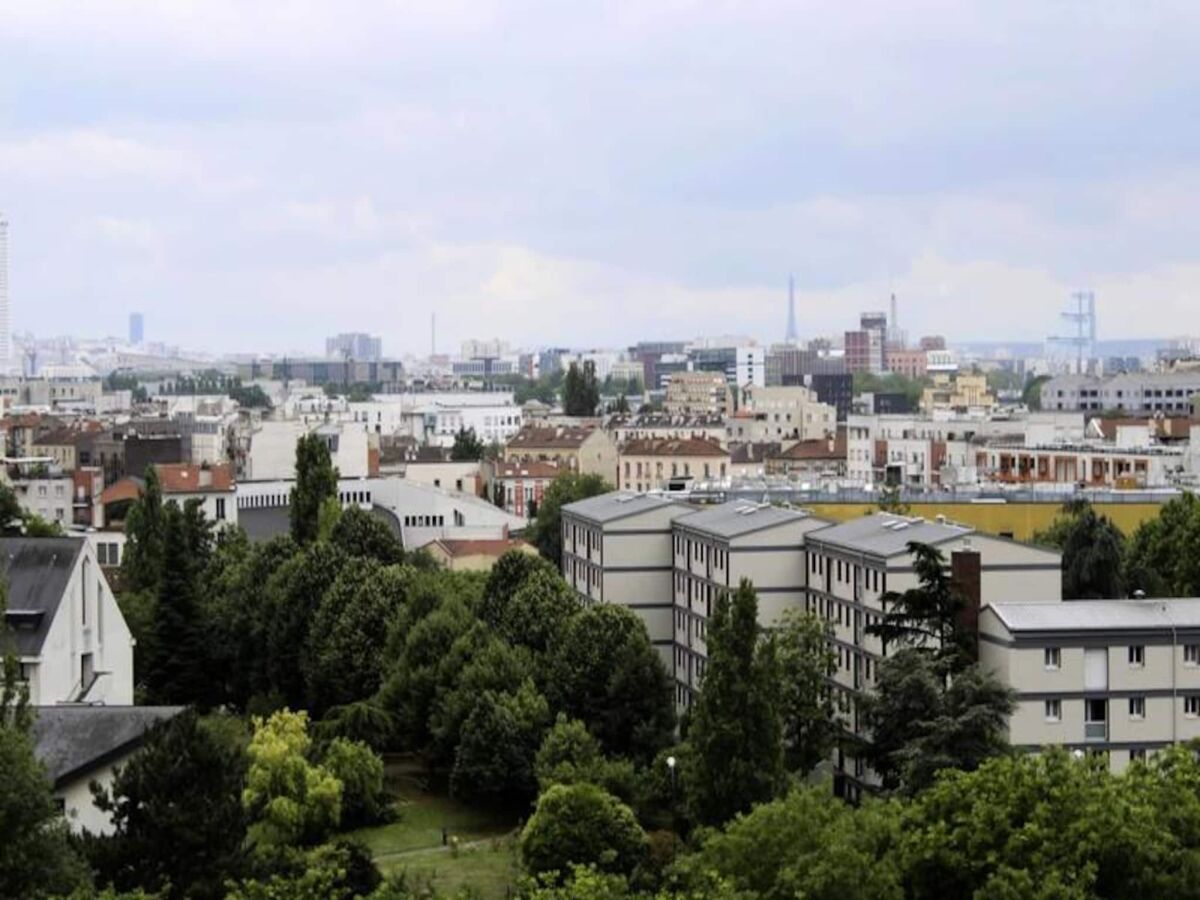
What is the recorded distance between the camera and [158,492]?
71.1 metres

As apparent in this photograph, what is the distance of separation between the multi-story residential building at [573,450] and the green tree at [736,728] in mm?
92153

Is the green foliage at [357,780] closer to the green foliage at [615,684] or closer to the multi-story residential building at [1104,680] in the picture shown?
the green foliage at [615,684]

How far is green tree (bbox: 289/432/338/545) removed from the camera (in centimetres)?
7012

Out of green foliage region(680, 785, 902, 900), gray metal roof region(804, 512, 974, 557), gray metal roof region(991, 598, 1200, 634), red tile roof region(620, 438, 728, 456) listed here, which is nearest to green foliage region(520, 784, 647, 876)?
green foliage region(680, 785, 902, 900)

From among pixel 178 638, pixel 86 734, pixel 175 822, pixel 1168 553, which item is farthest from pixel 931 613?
pixel 178 638

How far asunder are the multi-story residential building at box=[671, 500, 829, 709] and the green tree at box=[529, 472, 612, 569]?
24.2 meters

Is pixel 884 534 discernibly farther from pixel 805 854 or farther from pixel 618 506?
pixel 805 854

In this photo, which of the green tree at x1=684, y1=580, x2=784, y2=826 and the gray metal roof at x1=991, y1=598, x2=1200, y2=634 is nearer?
the green tree at x1=684, y1=580, x2=784, y2=826

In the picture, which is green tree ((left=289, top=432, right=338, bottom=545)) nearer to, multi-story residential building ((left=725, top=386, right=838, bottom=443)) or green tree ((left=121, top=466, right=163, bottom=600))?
green tree ((left=121, top=466, right=163, bottom=600))

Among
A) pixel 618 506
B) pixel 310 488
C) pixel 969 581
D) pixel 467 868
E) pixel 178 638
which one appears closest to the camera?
pixel 467 868

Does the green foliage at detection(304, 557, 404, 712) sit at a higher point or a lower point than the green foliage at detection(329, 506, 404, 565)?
lower

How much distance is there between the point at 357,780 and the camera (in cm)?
4412

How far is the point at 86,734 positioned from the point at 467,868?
8.01 meters

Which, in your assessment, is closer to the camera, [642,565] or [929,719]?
[929,719]
